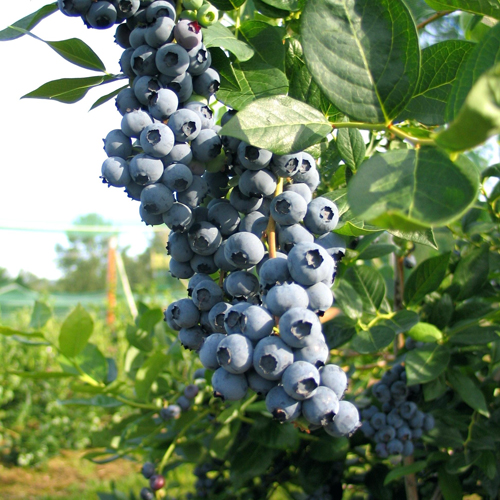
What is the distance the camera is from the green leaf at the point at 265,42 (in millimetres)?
639

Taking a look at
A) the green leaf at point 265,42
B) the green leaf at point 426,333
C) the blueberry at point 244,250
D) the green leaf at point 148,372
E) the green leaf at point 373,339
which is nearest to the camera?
the blueberry at point 244,250

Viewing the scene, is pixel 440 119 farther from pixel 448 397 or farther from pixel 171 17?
pixel 448 397

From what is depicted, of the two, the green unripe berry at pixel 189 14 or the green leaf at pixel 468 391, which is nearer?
the green unripe berry at pixel 189 14

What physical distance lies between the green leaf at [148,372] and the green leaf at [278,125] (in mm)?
661

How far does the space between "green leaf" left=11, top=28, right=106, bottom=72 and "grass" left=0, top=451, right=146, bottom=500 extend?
3.48 metres

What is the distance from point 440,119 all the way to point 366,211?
282 mm

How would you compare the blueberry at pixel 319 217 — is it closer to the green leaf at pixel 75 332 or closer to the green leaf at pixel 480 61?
the green leaf at pixel 480 61

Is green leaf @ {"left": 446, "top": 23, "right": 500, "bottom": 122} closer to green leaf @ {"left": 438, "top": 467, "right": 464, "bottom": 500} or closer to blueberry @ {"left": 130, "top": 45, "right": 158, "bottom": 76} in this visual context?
blueberry @ {"left": 130, "top": 45, "right": 158, "bottom": 76}

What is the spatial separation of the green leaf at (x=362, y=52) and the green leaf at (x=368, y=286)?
50 centimetres

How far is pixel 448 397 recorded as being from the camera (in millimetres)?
1108

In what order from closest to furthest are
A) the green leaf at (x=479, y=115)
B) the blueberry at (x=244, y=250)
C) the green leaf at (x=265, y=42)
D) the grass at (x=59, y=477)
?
the green leaf at (x=479, y=115) < the blueberry at (x=244, y=250) < the green leaf at (x=265, y=42) < the grass at (x=59, y=477)

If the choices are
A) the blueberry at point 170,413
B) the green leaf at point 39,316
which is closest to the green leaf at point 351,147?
the blueberry at point 170,413

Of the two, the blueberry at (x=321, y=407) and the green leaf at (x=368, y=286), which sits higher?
the blueberry at (x=321, y=407)

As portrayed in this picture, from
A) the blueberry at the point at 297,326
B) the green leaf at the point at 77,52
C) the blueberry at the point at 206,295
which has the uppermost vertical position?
the green leaf at the point at 77,52
